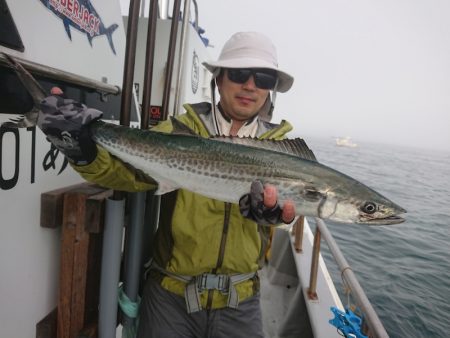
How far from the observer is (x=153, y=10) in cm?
236

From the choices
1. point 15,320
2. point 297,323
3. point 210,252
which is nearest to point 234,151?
point 210,252

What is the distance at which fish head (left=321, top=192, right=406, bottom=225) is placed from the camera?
2.34m

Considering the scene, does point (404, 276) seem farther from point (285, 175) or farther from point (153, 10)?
point (153, 10)

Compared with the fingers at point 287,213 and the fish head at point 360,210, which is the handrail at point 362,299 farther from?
the fingers at point 287,213

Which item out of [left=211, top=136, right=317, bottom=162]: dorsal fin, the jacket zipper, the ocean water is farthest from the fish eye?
the ocean water

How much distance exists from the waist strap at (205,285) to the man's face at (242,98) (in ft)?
4.29

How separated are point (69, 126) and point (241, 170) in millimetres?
1127

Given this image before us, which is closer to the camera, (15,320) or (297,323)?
(15,320)

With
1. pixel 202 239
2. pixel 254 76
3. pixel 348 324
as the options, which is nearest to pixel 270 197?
pixel 202 239

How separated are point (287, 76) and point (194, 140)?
123 cm

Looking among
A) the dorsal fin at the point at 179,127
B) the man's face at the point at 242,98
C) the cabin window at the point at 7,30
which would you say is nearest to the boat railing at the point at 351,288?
the man's face at the point at 242,98

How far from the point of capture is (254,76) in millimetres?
2648

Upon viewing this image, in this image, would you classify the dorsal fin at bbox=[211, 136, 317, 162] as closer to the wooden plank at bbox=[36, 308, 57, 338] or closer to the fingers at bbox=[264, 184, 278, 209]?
the fingers at bbox=[264, 184, 278, 209]

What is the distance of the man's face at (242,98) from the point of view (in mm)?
2646
